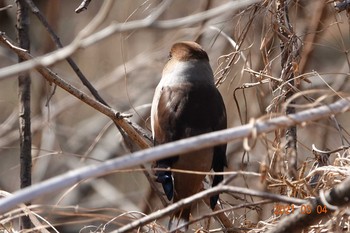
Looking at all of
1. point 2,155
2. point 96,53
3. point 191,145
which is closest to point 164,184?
point 191,145

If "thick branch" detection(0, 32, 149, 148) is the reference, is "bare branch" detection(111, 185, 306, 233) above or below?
below

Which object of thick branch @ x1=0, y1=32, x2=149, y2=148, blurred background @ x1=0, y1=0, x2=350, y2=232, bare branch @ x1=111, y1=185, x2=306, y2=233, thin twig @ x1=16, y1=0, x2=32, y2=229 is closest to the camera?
bare branch @ x1=111, y1=185, x2=306, y2=233

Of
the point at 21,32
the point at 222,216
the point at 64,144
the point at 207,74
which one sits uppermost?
the point at 21,32

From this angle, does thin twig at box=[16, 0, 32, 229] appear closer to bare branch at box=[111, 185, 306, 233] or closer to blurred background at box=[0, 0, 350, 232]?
blurred background at box=[0, 0, 350, 232]

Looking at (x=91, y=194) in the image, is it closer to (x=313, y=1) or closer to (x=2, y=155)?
(x=2, y=155)

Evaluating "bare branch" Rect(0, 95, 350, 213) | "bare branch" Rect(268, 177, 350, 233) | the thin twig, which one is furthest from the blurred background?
Result: "bare branch" Rect(0, 95, 350, 213)

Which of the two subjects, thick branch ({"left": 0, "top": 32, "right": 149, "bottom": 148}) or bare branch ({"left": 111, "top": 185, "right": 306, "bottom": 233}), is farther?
thick branch ({"left": 0, "top": 32, "right": 149, "bottom": 148})

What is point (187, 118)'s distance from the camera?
11.3ft

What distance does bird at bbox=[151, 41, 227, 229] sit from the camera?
3277 mm

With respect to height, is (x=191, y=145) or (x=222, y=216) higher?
(x=191, y=145)

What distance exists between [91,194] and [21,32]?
136 inches

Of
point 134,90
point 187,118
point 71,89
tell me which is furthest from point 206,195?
point 134,90

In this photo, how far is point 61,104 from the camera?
215 inches

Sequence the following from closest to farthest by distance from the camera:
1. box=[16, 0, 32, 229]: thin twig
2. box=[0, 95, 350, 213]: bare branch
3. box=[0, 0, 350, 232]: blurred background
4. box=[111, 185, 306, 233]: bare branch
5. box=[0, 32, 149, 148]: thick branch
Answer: box=[0, 95, 350, 213]: bare branch < box=[111, 185, 306, 233]: bare branch < box=[0, 32, 149, 148]: thick branch < box=[16, 0, 32, 229]: thin twig < box=[0, 0, 350, 232]: blurred background
